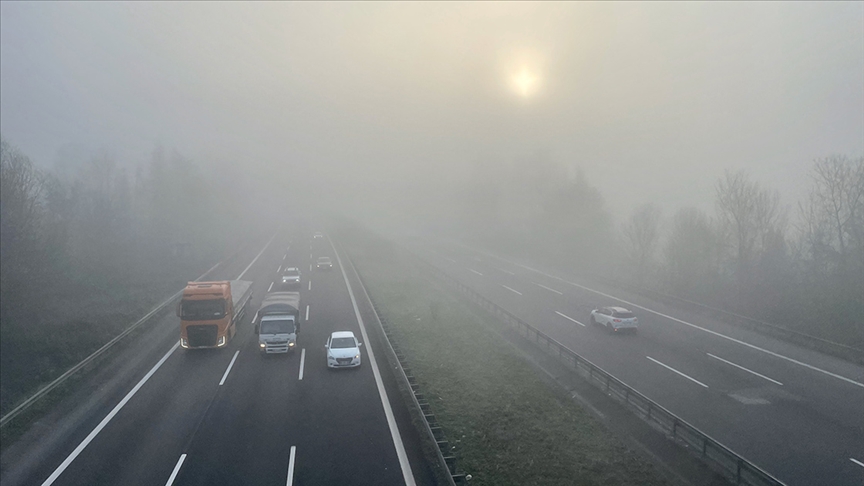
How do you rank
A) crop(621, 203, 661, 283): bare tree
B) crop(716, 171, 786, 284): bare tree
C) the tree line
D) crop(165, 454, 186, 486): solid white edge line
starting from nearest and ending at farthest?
Result: crop(165, 454, 186, 486): solid white edge line, the tree line, crop(716, 171, 786, 284): bare tree, crop(621, 203, 661, 283): bare tree

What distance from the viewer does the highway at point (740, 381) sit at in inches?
627

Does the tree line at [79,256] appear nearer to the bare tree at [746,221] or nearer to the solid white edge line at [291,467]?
the solid white edge line at [291,467]

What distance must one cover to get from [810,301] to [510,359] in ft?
73.1

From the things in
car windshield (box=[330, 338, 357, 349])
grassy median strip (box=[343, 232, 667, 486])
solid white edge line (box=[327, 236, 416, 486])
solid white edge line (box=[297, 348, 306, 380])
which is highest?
car windshield (box=[330, 338, 357, 349])

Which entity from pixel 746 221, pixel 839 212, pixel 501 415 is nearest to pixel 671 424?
pixel 501 415

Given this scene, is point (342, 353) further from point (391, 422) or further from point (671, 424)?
point (671, 424)

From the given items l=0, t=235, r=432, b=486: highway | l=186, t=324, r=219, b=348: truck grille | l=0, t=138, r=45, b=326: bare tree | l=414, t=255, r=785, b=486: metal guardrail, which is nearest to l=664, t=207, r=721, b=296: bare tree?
l=414, t=255, r=785, b=486: metal guardrail

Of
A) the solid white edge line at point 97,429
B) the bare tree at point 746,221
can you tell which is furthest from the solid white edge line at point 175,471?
the bare tree at point 746,221

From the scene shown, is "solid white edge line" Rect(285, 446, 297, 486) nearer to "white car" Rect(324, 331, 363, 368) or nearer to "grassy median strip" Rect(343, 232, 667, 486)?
"grassy median strip" Rect(343, 232, 667, 486)

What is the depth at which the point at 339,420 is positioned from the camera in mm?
17734

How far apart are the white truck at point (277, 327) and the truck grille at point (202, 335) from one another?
7.54 ft

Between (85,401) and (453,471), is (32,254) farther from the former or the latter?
(453,471)

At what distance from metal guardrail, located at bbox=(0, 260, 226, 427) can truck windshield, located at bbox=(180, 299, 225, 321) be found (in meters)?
4.45

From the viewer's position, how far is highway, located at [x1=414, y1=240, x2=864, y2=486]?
15.9 metres
